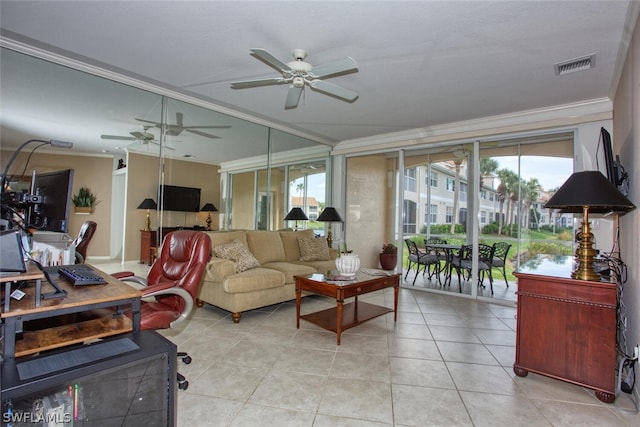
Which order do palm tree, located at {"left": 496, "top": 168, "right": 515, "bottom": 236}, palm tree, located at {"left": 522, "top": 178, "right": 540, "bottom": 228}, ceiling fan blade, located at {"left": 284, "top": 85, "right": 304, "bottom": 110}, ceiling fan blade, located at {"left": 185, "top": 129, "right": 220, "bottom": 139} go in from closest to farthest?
1. ceiling fan blade, located at {"left": 284, "top": 85, "right": 304, "bottom": 110}
2. ceiling fan blade, located at {"left": 185, "top": 129, "right": 220, "bottom": 139}
3. palm tree, located at {"left": 522, "top": 178, "right": 540, "bottom": 228}
4. palm tree, located at {"left": 496, "top": 168, "right": 515, "bottom": 236}

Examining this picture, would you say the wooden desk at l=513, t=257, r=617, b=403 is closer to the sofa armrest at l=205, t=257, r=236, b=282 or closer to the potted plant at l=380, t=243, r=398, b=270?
the sofa armrest at l=205, t=257, r=236, b=282

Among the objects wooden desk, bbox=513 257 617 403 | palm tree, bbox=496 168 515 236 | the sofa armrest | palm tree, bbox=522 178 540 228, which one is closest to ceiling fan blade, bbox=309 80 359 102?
the sofa armrest

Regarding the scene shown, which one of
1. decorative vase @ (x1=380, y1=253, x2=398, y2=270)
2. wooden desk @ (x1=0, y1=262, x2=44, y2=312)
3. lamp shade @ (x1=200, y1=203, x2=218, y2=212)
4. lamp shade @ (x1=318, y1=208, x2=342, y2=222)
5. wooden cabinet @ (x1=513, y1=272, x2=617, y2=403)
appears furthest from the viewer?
decorative vase @ (x1=380, y1=253, x2=398, y2=270)

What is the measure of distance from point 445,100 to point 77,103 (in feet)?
14.9

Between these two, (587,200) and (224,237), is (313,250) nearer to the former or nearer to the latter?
(224,237)

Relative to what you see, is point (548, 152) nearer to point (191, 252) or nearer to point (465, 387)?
point (465, 387)

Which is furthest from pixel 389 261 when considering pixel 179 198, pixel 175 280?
pixel 175 280

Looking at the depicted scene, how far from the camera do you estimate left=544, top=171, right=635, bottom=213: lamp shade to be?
209 cm

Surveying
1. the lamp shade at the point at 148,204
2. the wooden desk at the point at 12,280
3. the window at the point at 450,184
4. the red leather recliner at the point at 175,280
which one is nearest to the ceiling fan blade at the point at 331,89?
the red leather recliner at the point at 175,280

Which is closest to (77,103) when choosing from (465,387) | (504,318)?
(465,387)

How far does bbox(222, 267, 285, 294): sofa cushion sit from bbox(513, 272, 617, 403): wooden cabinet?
98.2 inches

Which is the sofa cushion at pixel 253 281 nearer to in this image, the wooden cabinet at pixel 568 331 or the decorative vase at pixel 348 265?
the decorative vase at pixel 348 265

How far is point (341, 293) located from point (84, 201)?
3.09 m

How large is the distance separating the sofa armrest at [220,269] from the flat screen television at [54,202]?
5.73 ft
